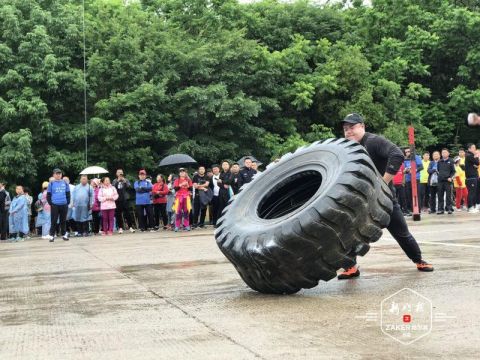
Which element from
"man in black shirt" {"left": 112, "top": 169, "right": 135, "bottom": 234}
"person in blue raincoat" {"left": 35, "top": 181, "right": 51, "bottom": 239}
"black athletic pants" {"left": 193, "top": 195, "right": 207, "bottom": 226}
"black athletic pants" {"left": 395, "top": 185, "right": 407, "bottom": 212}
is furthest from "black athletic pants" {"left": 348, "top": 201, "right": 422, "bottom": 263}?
"person in blue raincoat" {"left": 35, "top": 181, "right": 51, "bottom": 239}

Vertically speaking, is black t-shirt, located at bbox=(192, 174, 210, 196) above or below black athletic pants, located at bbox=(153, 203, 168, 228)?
above

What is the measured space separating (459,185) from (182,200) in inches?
332

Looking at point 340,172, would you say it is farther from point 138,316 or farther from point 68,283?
point 68,283

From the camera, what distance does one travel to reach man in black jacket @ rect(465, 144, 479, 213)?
1916 centimetres

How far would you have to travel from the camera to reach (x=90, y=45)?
24.6 m

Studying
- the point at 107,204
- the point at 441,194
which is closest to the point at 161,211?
the point at 107,204

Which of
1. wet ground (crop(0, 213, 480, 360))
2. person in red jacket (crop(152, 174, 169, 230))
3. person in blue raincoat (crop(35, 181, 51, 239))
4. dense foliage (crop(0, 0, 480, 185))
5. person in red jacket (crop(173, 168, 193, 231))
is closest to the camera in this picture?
wet ground (crop(0, 213, 480, 360))

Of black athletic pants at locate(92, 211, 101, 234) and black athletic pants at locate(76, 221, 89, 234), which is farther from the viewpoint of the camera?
black athletic pants at locate(92, 211, 101, 234)

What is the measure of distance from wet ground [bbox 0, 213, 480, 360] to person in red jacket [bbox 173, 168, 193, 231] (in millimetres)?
8494

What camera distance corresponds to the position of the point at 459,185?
777 inches

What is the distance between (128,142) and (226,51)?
5.79 m

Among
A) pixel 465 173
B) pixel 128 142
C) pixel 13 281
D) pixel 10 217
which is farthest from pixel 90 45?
pixel 13 281

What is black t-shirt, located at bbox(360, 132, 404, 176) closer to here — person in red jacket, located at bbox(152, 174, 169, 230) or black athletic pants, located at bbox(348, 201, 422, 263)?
black athletic pants, located at bbox(348, 201, 422, 263)

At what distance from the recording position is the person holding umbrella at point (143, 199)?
59.4 ft
